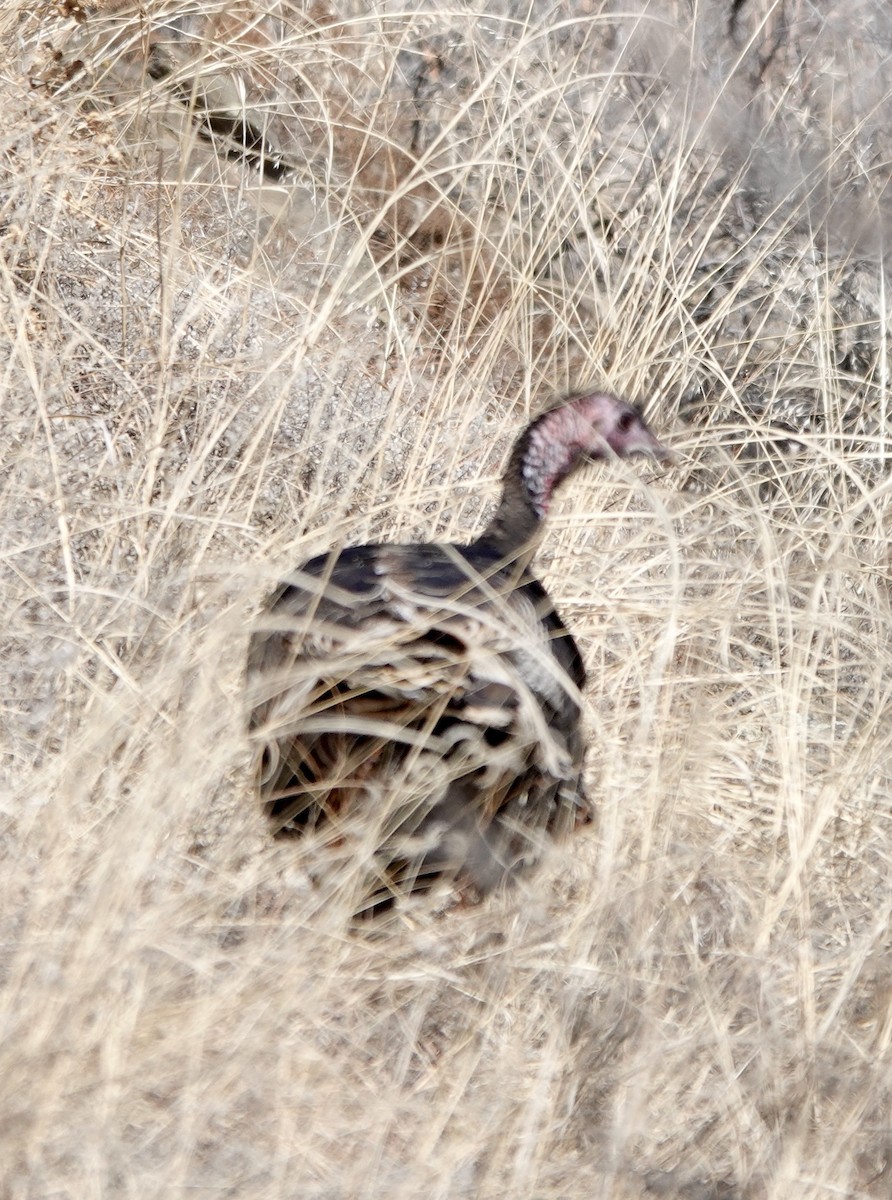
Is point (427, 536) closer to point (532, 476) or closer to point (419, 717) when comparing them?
point (532, 476)

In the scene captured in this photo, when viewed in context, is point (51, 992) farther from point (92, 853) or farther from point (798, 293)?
point (798, 293)

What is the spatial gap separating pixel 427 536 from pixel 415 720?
1.02m

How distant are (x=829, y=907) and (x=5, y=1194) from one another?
58.0 inches

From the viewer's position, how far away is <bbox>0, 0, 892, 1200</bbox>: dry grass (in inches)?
71.3

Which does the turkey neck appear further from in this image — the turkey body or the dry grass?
the turkey body

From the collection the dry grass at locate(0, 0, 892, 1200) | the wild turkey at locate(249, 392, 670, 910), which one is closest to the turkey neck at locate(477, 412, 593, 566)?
the dry grass at locate(0, 0, 892, 1200)

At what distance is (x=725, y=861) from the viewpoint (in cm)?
240

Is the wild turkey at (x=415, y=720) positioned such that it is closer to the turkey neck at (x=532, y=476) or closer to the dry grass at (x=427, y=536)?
the dry grass at (x=427, y=536)

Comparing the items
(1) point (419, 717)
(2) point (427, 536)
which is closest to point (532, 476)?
(2) point (427, 536)

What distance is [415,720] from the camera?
204 centimetres

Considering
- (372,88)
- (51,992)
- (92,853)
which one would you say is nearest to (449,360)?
(372,88)

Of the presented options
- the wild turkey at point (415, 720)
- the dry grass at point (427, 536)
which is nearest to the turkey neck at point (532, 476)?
the dry grass at point (427, 536)

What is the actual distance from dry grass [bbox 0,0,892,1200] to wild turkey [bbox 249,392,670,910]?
84mm

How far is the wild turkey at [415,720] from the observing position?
1.98m
